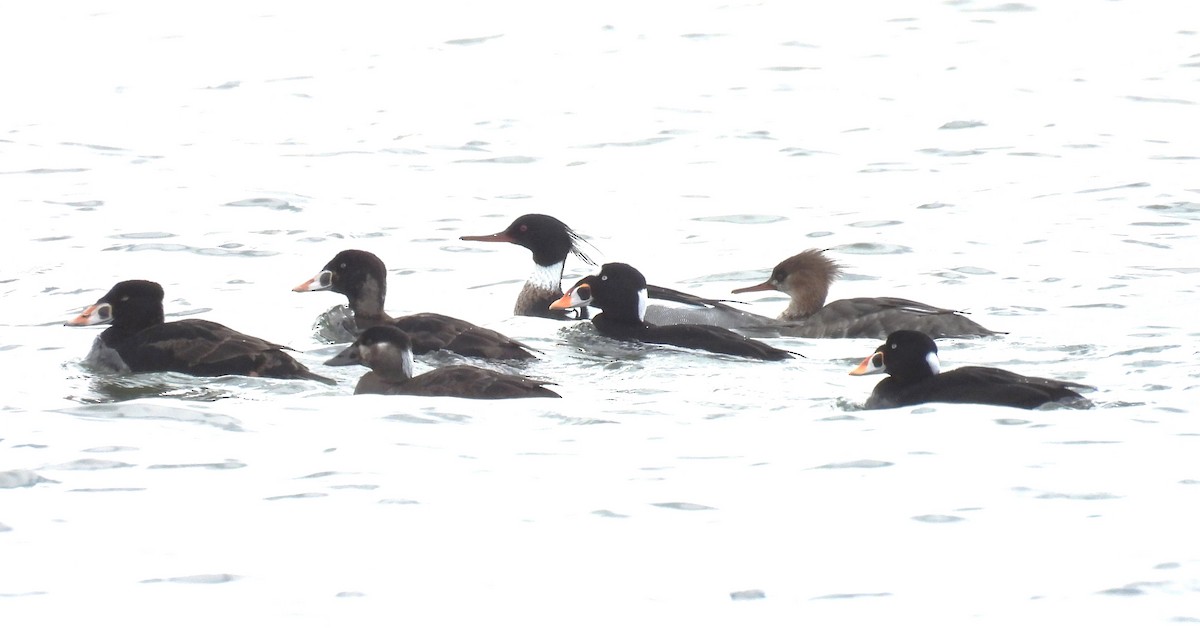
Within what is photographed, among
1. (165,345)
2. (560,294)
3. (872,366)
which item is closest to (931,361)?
(872,366)

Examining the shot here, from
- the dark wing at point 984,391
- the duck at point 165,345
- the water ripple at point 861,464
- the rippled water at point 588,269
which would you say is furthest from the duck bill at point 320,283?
the water ripple at point 861,464

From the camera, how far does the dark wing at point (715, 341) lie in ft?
33.2

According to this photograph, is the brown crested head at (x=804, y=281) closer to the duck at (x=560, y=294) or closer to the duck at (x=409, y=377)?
the duck at (x=560, y=294)

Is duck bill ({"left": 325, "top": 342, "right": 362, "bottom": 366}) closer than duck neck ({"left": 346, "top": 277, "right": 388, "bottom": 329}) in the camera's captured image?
Yes

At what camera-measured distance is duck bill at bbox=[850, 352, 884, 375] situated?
8.87 meters

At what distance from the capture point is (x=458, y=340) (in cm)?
991

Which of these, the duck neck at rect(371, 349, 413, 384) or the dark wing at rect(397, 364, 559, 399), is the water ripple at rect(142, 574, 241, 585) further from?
the duck neck at rect(371, 349, 413, 384)

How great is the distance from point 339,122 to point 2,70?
5508 mm

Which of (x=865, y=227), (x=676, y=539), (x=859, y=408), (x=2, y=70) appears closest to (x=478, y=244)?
(x=865, y=227)

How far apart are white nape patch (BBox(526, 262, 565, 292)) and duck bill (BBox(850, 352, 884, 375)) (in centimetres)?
390

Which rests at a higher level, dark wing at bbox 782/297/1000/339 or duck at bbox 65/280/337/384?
duck at bbox 65/280/337/384

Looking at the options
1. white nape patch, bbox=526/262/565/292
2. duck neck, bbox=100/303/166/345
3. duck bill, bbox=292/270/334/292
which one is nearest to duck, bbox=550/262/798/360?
white nape patch, bbox=526/262/565/292

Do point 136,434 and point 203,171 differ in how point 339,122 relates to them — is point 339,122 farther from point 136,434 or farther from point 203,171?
point 136,434

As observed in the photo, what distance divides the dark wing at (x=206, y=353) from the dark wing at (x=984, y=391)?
291cm
